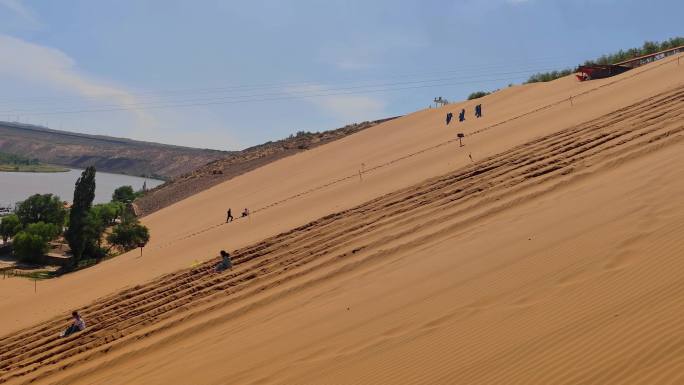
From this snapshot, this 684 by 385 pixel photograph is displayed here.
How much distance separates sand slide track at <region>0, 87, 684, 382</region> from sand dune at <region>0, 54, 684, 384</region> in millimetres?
56

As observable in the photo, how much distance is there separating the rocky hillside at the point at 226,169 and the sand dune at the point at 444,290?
26.3 metres

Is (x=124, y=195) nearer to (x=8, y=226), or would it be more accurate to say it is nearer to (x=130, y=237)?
(x=8, y=226)

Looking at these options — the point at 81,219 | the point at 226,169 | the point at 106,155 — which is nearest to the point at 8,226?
the point at 81,219

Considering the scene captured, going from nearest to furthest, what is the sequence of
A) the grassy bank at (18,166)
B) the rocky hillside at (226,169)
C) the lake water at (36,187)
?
the rocky hillside at (226,169)
the lake water at (36,187)
the grassy bank at (18,166)

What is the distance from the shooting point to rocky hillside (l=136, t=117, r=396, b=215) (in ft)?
138

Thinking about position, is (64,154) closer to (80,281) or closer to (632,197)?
(80,281)

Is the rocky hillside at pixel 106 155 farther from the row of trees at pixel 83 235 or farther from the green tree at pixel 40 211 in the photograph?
the row of trees at pixel 83 235

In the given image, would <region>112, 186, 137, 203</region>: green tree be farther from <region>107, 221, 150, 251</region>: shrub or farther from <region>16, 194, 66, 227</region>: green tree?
<region>107, 221, 150, 251</region>: shrub

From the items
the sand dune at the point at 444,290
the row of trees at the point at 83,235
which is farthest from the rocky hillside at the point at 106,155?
the sand dune at the point at 444,290

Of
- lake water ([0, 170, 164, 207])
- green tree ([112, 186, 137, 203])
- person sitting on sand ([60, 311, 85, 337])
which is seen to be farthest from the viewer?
lake water ([0, 170, 164, 207])

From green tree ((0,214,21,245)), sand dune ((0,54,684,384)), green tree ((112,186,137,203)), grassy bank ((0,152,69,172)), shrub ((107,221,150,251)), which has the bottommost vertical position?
sand dune ((0,54,684,384))

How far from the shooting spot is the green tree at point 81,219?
25.0 meters

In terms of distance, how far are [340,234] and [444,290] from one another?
4.86 metres

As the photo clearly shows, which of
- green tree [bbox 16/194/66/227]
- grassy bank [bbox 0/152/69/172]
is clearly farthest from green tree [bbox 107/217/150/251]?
grassy bank [bbox 0/152/69/172]
